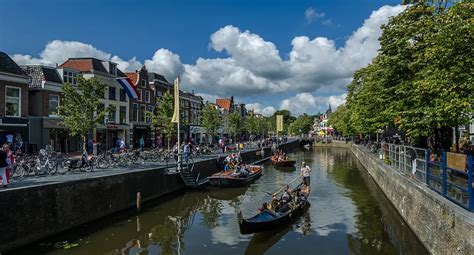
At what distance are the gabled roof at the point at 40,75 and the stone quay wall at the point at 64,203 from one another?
2089 cm

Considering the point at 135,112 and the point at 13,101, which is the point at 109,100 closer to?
the point at 135,112

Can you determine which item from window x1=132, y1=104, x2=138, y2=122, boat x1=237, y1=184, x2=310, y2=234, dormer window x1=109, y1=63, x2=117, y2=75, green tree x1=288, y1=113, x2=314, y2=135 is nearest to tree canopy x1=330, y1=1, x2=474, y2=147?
boat x1=237, y1=184, x2=310, y2=234

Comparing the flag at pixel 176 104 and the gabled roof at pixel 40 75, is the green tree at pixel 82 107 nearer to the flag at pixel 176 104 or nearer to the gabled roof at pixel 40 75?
the flag at pixel 176 104

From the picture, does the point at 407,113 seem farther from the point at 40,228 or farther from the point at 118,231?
the point at 40,228

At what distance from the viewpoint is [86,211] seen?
17.2 meters

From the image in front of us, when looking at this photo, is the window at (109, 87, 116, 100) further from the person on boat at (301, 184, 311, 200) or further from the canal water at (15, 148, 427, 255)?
the person on boat at (301, 184, 311, 200)

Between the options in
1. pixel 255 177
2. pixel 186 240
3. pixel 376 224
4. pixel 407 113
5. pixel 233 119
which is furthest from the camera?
pixel 233 119

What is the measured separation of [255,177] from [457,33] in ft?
68.7

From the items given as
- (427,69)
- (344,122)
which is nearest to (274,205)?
(427,69)

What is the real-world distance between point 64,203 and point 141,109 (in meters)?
39.4

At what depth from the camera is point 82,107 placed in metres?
27.3

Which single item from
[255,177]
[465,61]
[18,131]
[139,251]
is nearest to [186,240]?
[139,251]

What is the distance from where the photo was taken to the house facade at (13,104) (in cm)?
3253

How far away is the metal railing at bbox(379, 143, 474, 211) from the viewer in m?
10.5
